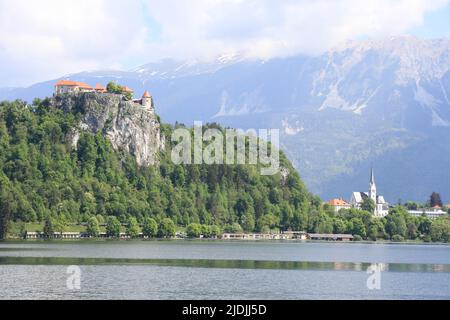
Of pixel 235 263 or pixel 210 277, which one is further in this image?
pixel 235 263

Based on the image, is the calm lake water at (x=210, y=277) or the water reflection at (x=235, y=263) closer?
the calm lake water at (x=210, y=277)

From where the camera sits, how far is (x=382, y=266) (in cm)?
12319

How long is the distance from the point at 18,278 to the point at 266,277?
24.2 metres

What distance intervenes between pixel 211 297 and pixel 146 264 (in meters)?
36.1

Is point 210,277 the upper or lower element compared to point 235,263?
lower

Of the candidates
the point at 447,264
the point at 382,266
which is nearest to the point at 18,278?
the point at 382,266

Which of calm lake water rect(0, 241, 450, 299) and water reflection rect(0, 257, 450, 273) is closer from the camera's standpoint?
calm lake water rect(0, 241, 450, 299)

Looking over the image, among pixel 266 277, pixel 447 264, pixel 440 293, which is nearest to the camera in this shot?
pixel 440 293

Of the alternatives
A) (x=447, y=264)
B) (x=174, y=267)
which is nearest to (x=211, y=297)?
(x=174, y=267)

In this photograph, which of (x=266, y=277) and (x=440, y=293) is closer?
(x=440, y=293)
